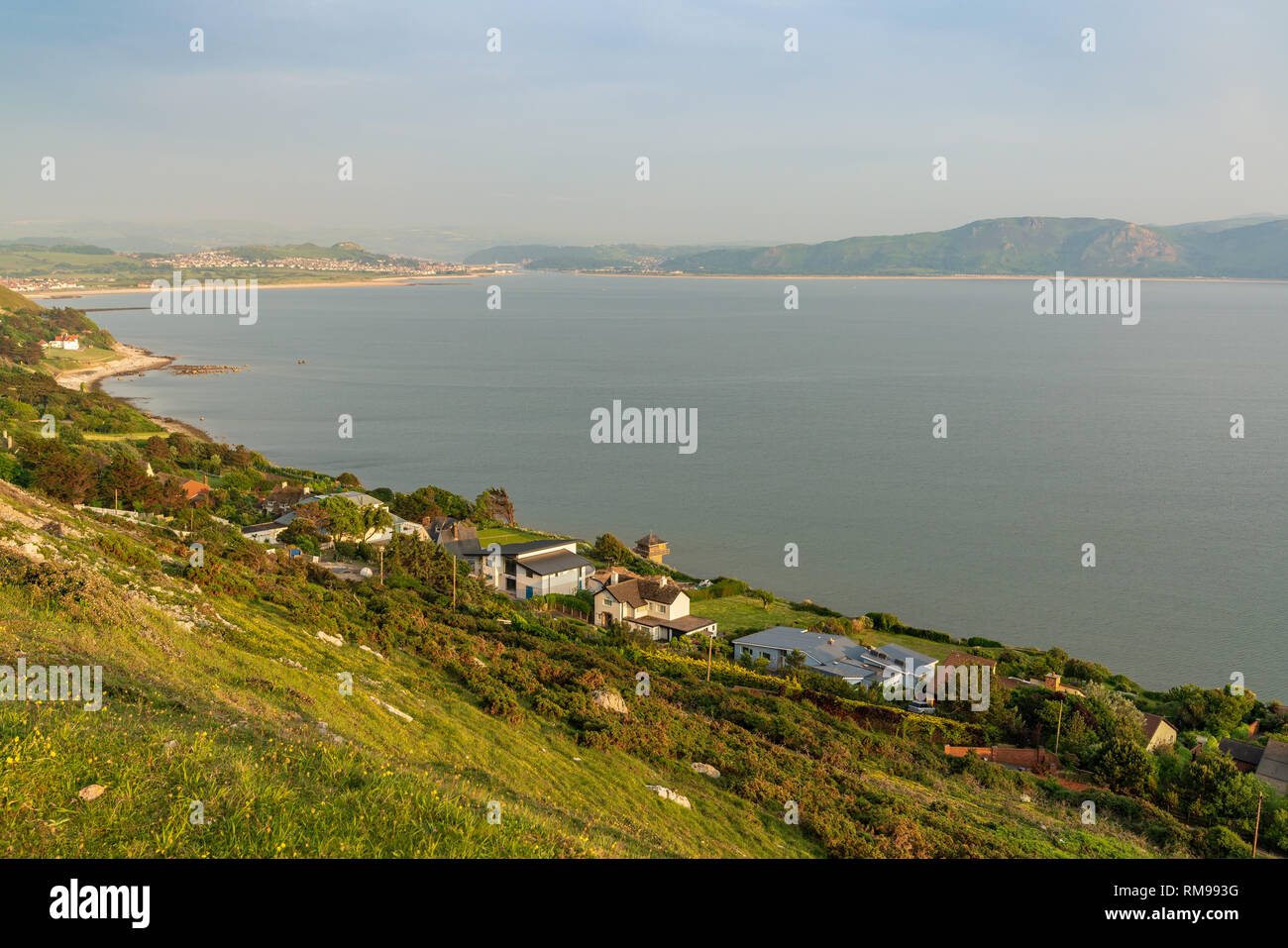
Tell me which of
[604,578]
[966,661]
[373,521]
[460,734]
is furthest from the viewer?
Answer: [373,521]

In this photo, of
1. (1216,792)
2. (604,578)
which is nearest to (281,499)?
(604,578)

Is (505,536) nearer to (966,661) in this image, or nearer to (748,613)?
(748,613)

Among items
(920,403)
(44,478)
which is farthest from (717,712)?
(920,403)

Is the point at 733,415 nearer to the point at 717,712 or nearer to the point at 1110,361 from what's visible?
the point at 717,712
